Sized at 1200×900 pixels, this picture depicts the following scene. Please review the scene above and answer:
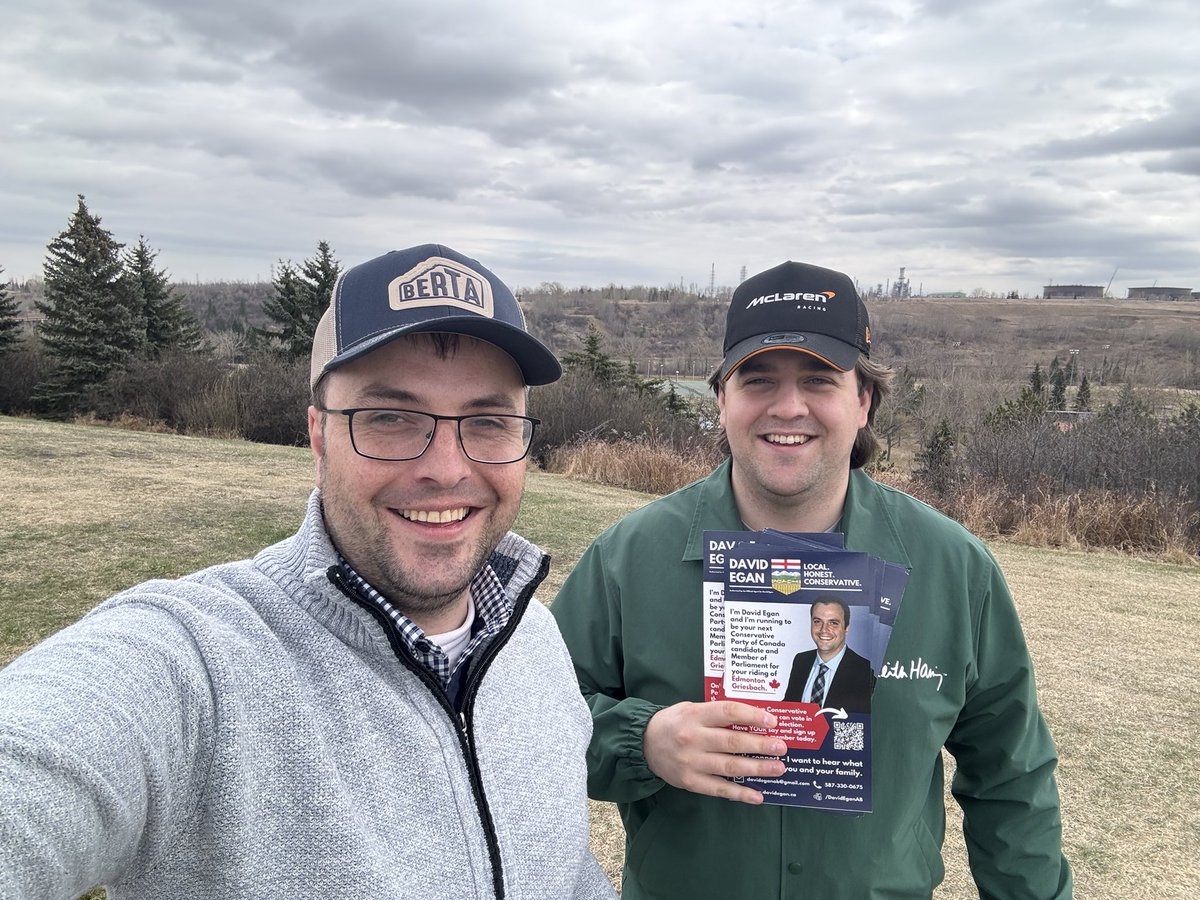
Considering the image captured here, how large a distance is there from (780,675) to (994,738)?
75cm

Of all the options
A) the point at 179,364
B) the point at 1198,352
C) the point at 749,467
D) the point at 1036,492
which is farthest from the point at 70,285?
the point at 1198,352

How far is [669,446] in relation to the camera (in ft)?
61.7

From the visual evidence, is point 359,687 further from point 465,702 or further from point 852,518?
point 852,518

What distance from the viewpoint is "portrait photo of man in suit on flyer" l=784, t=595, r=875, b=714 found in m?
1.77

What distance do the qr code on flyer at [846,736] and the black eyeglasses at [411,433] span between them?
0.98 m

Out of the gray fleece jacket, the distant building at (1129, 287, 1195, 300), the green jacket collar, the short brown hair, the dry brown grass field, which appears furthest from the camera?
the distant building at (1129, 287, 1195, 300)

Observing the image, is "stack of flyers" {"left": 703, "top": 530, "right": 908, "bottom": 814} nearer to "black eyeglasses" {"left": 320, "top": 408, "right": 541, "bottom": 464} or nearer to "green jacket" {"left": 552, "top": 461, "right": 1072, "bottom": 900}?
"green jacket" {"left": 552, "top": 461, "right": 1072, "bottom": 900}

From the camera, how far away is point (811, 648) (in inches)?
69.8

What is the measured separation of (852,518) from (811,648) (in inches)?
19.7

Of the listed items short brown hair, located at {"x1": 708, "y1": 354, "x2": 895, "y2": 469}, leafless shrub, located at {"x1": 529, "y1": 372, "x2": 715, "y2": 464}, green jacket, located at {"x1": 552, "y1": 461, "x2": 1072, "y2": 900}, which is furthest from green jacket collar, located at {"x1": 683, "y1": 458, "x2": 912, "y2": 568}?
leafless shrub, located at {"x1": 529, "y1": 372, "x2": 715, "y2": 464}

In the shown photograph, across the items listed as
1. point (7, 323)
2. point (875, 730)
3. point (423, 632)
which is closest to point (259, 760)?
point (423, 632)

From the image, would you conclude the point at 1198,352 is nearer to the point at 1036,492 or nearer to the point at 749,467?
the point at 1036,492

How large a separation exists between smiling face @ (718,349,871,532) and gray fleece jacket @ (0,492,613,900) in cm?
100

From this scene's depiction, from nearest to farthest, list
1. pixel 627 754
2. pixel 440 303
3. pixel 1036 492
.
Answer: pixel 440 303
pixel 627 754
pixel 1036 492
